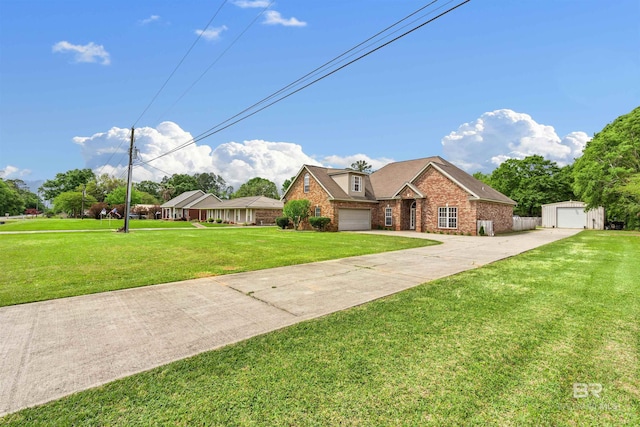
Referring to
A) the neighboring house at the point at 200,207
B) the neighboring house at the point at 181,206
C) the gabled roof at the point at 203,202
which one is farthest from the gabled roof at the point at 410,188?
the neighboring house at the point at 181,206

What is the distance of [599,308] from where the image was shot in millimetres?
4992

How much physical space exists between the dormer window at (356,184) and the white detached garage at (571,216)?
27133 millimetres

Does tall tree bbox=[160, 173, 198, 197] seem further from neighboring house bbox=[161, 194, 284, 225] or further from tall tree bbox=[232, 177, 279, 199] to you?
neighboring house bbox=[161, 194, 284, 225]

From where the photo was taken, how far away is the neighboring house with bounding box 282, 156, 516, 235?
23.5 metres

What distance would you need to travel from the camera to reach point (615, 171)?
2623 cm

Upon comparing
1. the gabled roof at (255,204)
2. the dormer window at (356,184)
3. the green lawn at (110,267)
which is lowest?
the green lawn at (110,267)

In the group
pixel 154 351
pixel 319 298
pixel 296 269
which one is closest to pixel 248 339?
pixel 154 351

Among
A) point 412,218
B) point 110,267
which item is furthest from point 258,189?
point 110,267

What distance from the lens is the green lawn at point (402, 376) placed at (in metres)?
2.35

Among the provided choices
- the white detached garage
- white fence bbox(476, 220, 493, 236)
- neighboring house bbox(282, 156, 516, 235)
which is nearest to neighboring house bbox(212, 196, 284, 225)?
neighboring house bbox(282, 156, 516, 235)

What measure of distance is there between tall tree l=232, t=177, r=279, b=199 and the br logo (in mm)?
73145

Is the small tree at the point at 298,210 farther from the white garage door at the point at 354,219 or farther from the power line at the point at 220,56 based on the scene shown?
the power line at the point at 220,56

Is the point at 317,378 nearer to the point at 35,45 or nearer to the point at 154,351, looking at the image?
the point at 154,351

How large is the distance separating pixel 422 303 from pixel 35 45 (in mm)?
21918
